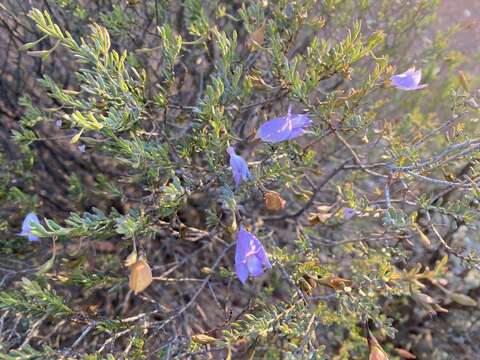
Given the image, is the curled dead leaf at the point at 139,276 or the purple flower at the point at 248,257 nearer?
the curled dead leaf at the point at 139,276

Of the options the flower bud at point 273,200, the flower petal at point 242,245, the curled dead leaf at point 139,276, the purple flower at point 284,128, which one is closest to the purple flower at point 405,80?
the purple flower at point 284,128

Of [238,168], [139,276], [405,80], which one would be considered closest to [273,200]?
[238,168]

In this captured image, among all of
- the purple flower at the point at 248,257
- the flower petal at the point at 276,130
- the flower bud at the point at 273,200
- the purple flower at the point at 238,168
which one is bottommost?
the purple flower at the point at 248,257

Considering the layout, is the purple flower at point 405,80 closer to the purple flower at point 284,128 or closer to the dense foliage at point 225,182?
the dense foliage at point 225,182

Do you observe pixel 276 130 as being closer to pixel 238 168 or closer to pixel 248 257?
pixel 238 168

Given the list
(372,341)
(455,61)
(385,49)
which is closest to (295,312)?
(372,341)

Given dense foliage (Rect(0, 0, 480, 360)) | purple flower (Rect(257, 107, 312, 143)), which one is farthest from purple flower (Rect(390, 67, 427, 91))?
purple flower (Rect(257, 107, 312, 143))

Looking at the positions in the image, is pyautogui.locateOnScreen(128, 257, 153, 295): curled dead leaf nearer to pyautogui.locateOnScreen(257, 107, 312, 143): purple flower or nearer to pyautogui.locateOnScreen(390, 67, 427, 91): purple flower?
pyautogui.locateOnScreen(257, 107, 312, 143): purple flower
